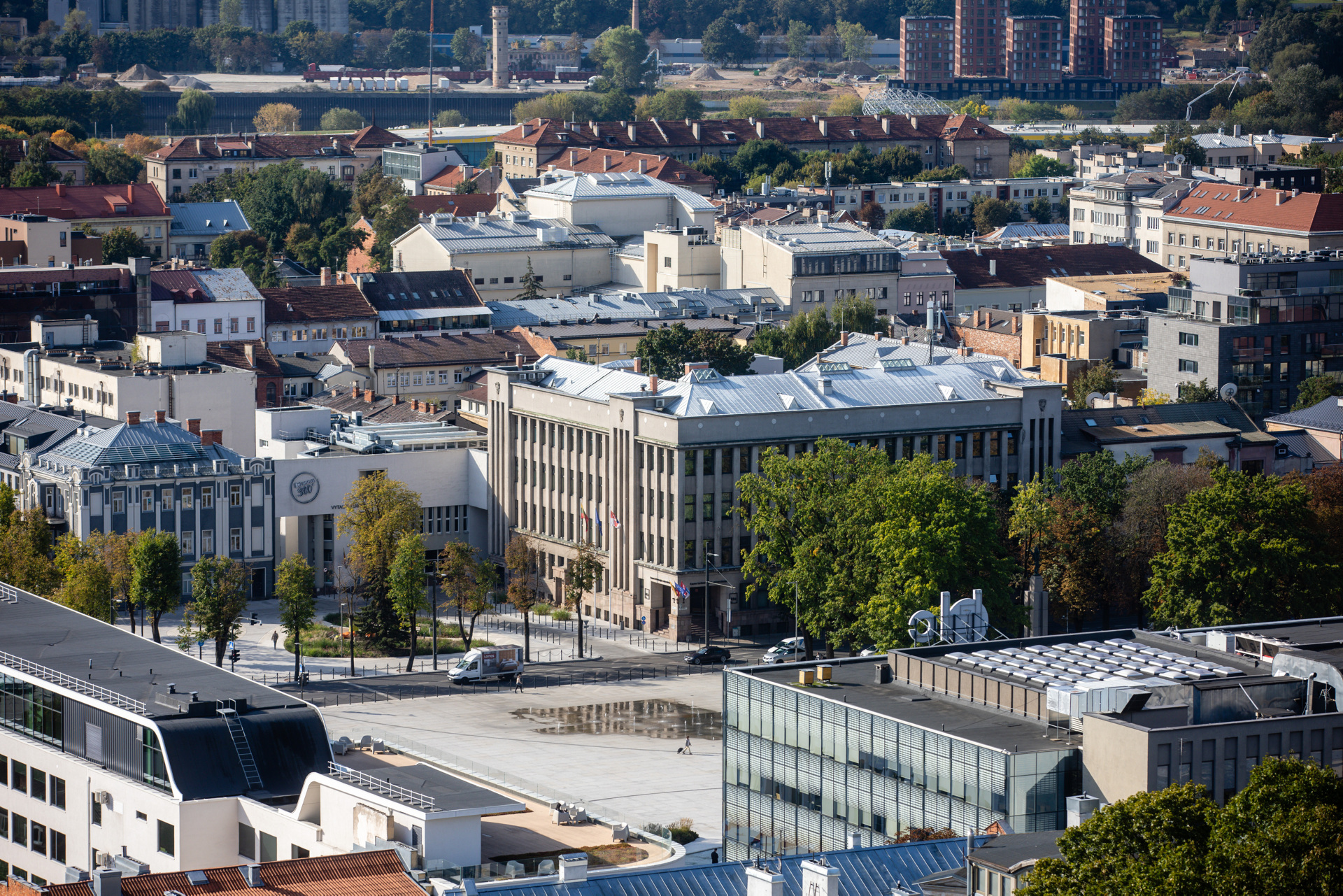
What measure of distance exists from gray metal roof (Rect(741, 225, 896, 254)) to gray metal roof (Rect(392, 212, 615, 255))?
1550 centimetres

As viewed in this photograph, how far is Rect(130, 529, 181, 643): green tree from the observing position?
10662 centimetres

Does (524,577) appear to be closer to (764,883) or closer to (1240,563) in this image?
(1240,563)

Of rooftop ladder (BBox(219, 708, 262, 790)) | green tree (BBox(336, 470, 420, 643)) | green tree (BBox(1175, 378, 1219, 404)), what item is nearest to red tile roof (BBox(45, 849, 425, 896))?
rooftop ladder (BBox(219, 708, 262, 790))

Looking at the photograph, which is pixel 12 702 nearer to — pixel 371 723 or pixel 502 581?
pixel 371 723

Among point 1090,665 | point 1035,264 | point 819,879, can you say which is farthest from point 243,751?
point 1035,264

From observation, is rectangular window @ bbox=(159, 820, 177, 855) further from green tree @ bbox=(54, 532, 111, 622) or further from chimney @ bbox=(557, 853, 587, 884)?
green tree @ bbox=(54, 532, 111, 622)

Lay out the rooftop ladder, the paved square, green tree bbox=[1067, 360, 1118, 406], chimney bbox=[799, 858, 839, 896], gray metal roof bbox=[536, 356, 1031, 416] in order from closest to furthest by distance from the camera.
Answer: chimney bbox=[799, 858, 839, 896] < the rooftop ladder < the paved square < gray metal roof bbox=[536, 356, 1031, 416] < green tree bbox=[1067, 360, 1118, 406]

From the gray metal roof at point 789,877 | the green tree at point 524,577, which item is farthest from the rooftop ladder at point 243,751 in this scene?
the green tree at point 524,577

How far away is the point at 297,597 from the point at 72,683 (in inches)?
1432

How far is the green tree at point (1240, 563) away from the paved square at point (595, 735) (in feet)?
60.6

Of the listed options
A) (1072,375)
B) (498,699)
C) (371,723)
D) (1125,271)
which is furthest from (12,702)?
(1125,271)

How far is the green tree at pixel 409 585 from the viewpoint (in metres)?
107

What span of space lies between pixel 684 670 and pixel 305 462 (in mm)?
24939

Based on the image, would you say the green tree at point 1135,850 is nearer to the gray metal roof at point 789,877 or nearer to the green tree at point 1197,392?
the gray metal roof at point 789,877
